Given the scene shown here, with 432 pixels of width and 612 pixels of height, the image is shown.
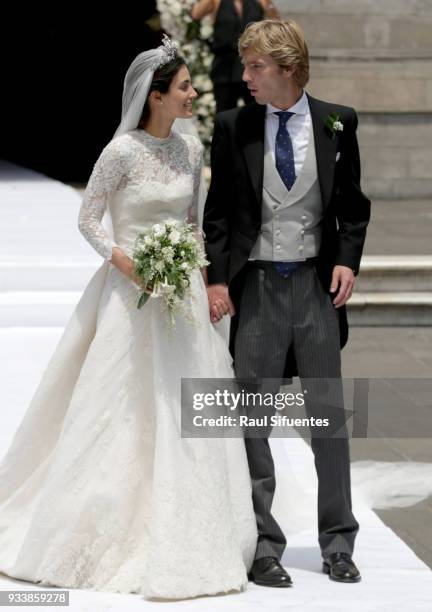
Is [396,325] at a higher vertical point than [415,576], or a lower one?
lower

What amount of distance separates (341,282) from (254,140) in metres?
0.57

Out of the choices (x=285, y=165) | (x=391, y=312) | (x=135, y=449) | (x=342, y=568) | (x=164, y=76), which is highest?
(x=164, y=76)

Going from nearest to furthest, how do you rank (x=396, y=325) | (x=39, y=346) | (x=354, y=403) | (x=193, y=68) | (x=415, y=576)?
(x=415, y=576) < (x=354, y=403) < (x=39, y=346) < (x=396, y=325) < (x=193, y=68)

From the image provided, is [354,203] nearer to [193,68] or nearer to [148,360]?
[148,360]

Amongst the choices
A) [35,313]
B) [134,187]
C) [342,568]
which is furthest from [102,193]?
[35,313]

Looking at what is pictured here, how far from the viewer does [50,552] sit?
4895mm

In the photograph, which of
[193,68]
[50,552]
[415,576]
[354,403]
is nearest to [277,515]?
[415,576]

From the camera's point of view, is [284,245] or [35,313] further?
[35,313]

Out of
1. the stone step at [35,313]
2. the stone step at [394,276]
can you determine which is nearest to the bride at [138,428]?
the stone step at [35,313]

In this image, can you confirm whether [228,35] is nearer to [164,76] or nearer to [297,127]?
[164,76]

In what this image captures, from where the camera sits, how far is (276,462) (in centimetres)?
623

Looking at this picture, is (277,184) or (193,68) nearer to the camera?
(277,184)

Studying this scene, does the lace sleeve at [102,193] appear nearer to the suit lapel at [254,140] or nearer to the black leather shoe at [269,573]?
the suit lapel at [254,140]

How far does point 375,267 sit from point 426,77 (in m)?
4.28
